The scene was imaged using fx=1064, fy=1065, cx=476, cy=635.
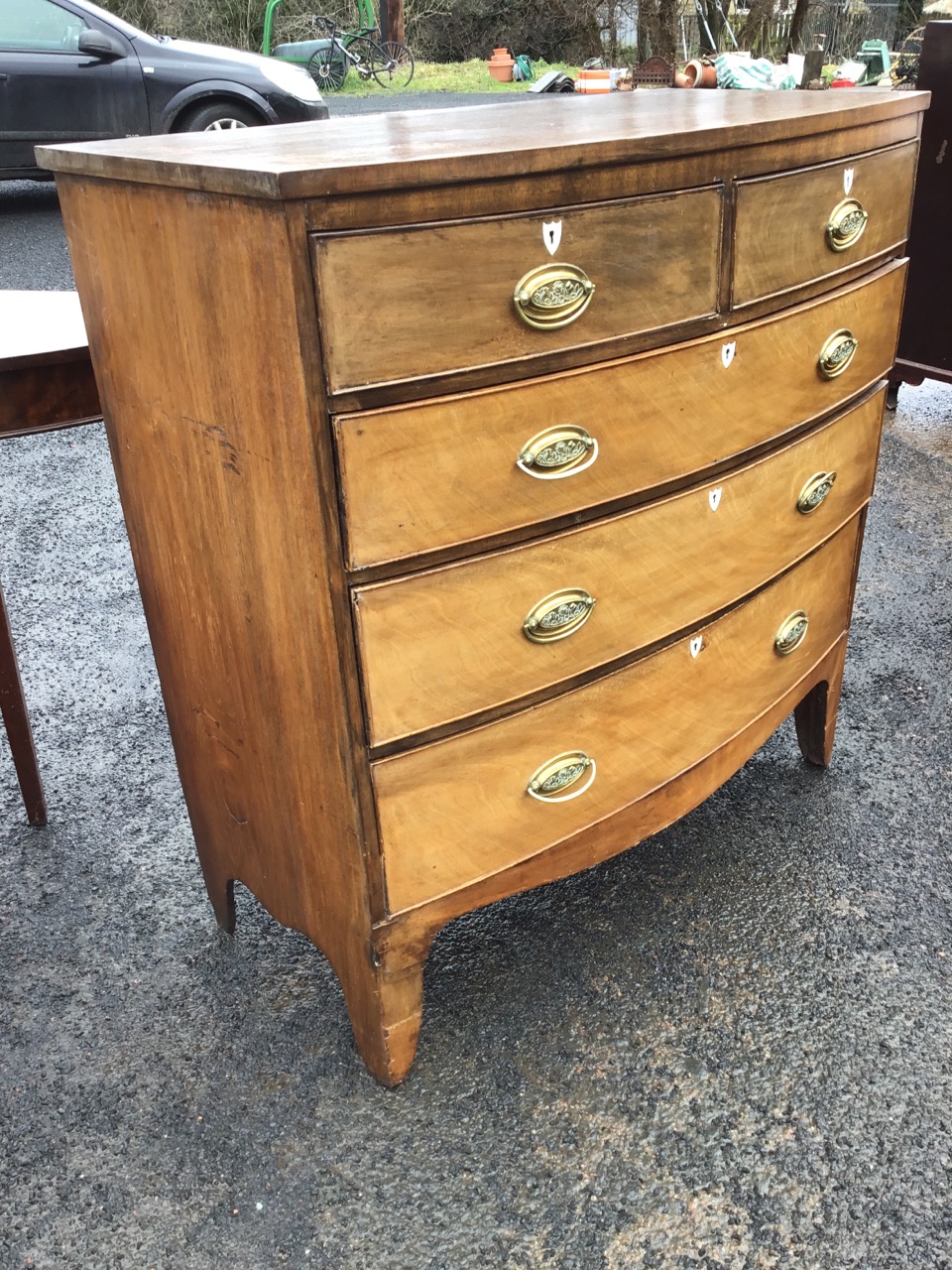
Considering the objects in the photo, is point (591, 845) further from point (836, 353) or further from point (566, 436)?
point (836, 353)

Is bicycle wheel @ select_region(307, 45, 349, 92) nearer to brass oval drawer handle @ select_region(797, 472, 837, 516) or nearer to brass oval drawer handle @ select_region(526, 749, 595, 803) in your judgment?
brass oval drawer handle @ select_region(797, 472, 837, 516)

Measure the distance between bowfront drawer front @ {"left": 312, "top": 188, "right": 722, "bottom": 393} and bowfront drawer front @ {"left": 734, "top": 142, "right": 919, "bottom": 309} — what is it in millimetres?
74

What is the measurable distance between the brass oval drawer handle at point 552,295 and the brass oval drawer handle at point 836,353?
538 mm

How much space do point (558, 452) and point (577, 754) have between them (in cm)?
42

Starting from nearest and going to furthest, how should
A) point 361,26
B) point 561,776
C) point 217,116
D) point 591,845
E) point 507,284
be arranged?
point 507,284 < point 561,776 < point 591,845 < point 217,116 < point 361,26

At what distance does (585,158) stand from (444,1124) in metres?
1.20

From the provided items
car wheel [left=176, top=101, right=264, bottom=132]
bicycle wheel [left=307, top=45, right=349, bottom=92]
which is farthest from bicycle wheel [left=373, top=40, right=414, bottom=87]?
car wheel [left=176, top=101, right=264, bottom=132]

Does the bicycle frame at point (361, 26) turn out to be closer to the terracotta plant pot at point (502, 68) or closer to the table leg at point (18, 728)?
the terracotta plant pot at point (502, 68)

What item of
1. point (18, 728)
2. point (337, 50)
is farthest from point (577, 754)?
point (337, 50)

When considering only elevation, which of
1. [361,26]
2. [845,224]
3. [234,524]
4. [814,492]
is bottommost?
[814,492]

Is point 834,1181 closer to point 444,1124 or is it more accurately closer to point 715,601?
point 444,1124

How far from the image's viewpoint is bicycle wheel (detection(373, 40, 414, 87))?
1630 centimetres

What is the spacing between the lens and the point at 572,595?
1282mm

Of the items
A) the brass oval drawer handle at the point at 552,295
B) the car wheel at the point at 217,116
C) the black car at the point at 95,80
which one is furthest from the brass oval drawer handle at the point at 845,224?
the car wheel at the point at 217,116
